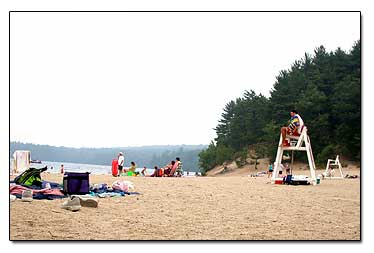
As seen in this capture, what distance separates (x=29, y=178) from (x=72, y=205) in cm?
226

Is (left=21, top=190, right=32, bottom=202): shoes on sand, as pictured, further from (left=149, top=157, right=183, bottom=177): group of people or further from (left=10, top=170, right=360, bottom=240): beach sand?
(left=149, top=157, right=183, bottom=177): group of people

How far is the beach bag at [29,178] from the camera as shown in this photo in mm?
9289

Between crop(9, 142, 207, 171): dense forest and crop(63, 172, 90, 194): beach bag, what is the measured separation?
0.27m

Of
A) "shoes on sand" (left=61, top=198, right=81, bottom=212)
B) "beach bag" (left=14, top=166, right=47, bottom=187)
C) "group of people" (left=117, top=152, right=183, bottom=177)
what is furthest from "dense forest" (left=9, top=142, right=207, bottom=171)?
"group of people" (left=117, top=152, right=183, bottom=177)

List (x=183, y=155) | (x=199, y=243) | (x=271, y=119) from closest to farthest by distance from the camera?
1. (x=199, y=243)
2. (x=183, y=155)
3. (x=271, y=119)

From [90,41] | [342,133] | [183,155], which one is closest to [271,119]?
[342,133]

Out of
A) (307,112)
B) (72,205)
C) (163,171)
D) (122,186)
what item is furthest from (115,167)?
(307,112)

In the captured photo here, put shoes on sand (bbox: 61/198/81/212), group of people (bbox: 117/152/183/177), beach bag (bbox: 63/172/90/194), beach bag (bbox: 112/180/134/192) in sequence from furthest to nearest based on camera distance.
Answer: group of people (bbox: 117/152/183/177)
beach bag (bbox: 112/180/134/192)
beach bag (bbox: 63/172/90/194)
shoes on sand (bbox: 61/198/81/212)

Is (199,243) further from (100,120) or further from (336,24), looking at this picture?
(336,24)

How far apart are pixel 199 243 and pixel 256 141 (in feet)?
77.0

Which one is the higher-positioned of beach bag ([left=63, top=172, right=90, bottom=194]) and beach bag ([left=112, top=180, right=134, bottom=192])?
beach bag ([left=63, top=172, right=90, bottom=194])

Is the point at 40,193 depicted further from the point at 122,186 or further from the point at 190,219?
the point at 190,219

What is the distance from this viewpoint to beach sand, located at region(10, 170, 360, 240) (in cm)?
685
